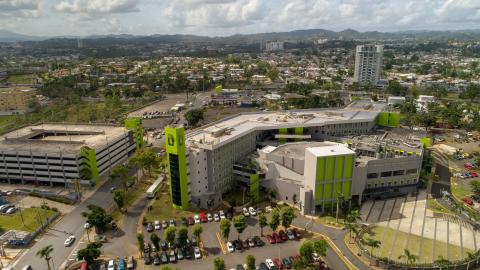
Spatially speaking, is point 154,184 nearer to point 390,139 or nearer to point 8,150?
point 8,150

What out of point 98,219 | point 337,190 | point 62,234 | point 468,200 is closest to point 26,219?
point 62,234

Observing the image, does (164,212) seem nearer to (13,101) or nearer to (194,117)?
(194,117)

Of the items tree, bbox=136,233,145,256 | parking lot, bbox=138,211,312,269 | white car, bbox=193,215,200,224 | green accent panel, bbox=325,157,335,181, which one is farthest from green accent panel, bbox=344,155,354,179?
tree, bbox=136,233,145,256

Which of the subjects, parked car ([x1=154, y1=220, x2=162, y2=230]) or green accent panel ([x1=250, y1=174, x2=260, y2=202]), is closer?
parked car ([x1=154, y1=220, x2=162, y2=230])

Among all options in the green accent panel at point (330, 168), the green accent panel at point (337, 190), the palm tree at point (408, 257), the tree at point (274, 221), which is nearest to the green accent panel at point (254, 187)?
the tree at point (274, 221)

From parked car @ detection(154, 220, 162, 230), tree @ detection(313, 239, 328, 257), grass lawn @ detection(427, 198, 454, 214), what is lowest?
parked car @ detection(154, 220, 162, 230)

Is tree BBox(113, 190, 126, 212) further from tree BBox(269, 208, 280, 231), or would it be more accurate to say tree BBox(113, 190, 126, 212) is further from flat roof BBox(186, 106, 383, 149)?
tree BBox(269, 208, 280, 231)

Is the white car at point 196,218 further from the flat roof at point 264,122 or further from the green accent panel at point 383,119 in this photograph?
the green accent panel at point 383,119
